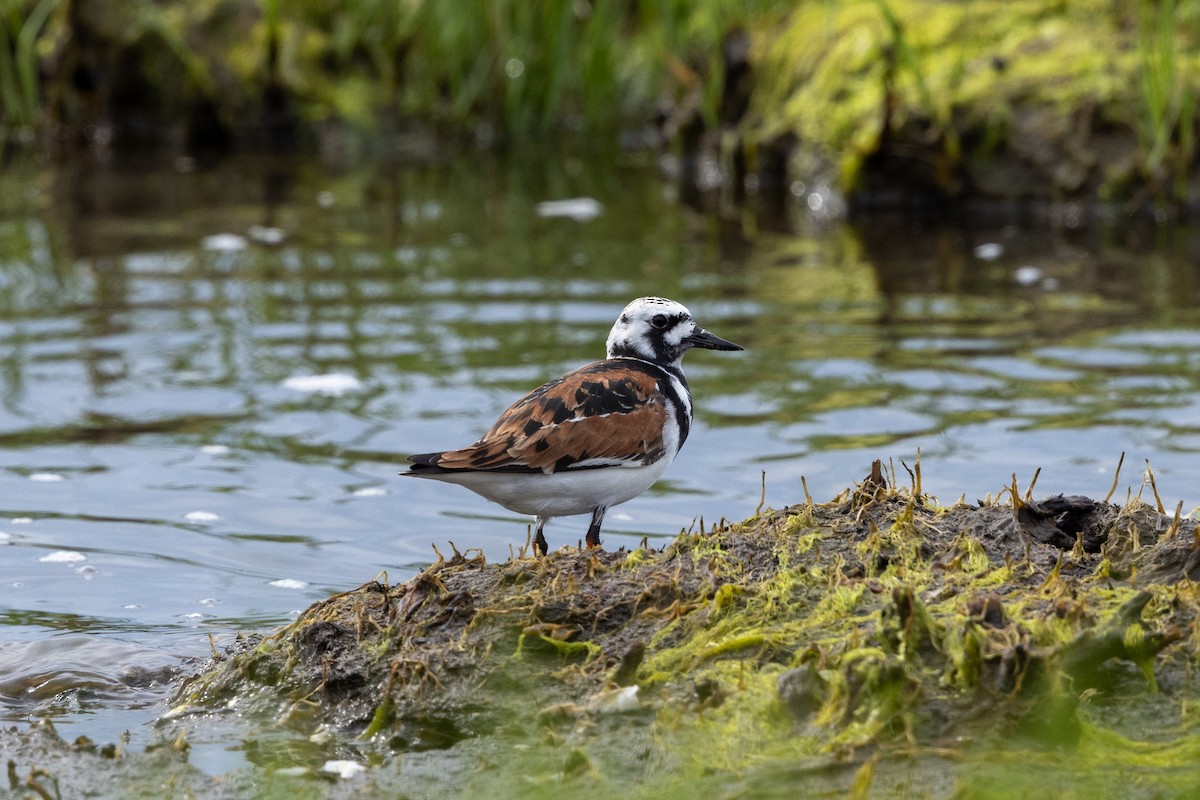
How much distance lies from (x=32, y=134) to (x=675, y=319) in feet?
45.1

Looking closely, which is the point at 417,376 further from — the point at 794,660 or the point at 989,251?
the point at 794,660

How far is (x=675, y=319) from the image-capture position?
6.87m

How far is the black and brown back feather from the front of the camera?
590 centimetres

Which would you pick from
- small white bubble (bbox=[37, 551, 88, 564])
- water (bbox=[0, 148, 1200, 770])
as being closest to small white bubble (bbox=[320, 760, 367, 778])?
water (bbox=[0, 148, 1200, 770])

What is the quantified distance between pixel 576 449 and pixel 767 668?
1988 mm

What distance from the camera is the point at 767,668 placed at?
4.22 m

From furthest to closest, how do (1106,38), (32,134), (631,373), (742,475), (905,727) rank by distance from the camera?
(32,134)
(1106,38)
(742,475)
(631,373)
(905,727)

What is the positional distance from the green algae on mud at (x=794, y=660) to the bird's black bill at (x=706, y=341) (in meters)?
1.91

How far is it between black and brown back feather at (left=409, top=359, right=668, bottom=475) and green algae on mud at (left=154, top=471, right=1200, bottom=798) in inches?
37.1

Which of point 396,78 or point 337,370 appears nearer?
point 337,370

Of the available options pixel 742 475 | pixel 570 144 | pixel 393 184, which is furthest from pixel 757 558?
pixel 570 144

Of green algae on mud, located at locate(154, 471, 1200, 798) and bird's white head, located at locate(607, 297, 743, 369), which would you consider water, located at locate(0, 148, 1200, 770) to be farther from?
bird's white head, located at locate(607, 297, 743, 369)

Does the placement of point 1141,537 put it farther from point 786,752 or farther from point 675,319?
point 675,319

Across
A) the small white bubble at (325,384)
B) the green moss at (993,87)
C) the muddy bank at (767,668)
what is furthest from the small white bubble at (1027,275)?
the muddy bank at (767,668)
